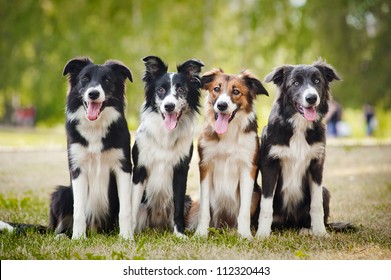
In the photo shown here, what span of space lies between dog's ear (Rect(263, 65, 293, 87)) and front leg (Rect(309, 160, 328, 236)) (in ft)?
2.88

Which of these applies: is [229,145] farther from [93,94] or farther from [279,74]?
[93,94]

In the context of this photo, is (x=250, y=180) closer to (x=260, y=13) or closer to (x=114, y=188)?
(x=114, y=188)

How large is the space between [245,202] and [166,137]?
1.01 metres

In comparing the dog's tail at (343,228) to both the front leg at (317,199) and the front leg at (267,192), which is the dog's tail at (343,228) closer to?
the front leg at (317,199)

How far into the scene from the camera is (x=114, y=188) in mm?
4957

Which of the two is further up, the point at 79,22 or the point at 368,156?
the point at 79,22

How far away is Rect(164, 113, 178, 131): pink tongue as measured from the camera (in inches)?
187

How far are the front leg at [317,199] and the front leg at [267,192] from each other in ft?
1.19

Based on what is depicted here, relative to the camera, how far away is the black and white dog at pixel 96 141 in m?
4.64

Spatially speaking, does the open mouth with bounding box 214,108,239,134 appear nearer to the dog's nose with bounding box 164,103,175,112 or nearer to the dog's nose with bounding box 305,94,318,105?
the dog's nose with bounding box 164,103,175,112

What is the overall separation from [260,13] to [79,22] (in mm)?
8007

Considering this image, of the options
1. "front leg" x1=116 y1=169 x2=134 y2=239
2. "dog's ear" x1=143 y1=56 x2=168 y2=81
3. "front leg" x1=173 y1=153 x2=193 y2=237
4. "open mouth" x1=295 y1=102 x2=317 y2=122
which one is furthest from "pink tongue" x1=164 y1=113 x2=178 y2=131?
"open mouth" x1=295 y1=102 x2=317 y2=122
